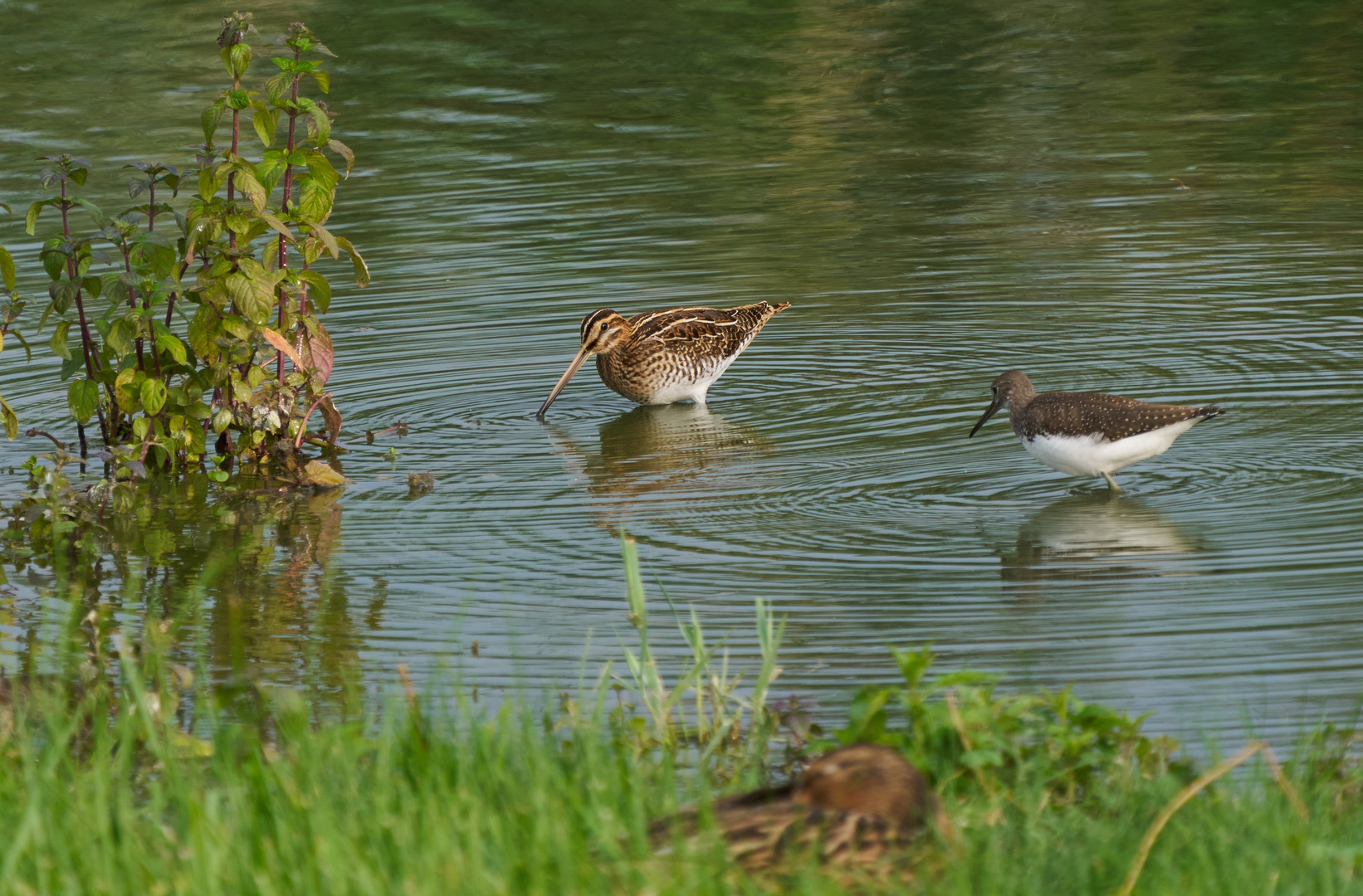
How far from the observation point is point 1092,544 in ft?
28.5

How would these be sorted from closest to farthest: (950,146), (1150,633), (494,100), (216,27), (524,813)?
(524,813) < (1150,633) < (950,146) < (494,100) < (216,27)

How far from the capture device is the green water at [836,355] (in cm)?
761

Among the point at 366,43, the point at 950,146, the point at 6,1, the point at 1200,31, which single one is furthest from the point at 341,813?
the point at 6,1

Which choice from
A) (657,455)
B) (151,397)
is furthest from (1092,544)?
(151,397)

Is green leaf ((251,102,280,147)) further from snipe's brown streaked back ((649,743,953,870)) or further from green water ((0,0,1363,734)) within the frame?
snipe's brown streaked back ((649,743,953,870))

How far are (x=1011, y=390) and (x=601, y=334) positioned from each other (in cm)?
333

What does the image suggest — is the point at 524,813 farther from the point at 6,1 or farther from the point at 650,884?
the point at 6,1

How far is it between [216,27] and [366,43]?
11.7ft

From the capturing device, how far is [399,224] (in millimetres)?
17469

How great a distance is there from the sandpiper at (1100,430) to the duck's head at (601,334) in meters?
3.67

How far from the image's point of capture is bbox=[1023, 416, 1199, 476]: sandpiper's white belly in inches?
358

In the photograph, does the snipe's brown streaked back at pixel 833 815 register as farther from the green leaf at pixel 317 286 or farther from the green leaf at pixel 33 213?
the green leaf at pixel 33 213

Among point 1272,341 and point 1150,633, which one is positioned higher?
point 1272,341

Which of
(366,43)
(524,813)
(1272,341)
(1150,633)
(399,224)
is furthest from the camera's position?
(366,43)
